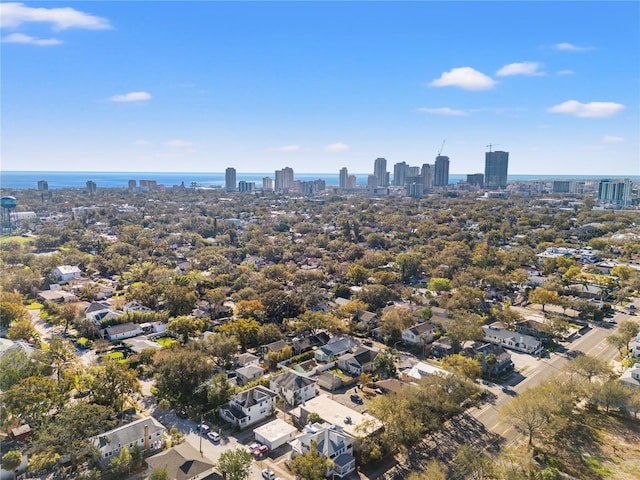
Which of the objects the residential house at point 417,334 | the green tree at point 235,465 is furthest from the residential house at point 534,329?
the green tree at point 235,465

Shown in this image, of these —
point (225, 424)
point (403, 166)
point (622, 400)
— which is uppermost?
point (403, 166)

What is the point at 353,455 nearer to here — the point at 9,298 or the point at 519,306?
the point at 519,306

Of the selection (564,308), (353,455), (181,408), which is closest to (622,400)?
(353,455)

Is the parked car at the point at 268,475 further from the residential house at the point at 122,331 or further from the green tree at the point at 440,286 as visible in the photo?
the green tree at the point at 440,286

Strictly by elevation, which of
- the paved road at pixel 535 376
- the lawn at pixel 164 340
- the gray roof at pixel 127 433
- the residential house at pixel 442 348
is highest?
the gray roof at pixel 127 433

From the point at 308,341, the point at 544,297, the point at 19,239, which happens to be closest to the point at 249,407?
the point at 308,341

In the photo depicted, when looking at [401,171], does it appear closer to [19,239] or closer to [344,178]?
[344,178]

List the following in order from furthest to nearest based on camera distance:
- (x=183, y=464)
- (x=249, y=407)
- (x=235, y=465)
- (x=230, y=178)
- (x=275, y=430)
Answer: (x=230, y=178) → (x=249, y=407) → (x=275, y=430) → (x=183, y=464) → (x=235, y=465)
